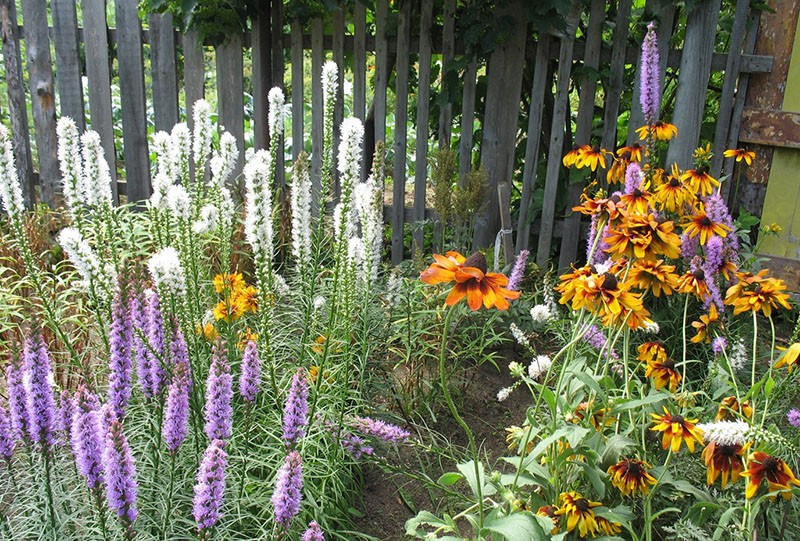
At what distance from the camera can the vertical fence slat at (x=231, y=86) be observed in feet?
16.6

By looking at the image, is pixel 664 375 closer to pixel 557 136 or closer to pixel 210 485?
pixel 210 485

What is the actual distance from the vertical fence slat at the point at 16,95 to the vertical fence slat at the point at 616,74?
4.20 meters

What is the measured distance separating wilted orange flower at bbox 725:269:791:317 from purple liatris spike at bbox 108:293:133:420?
180 cm

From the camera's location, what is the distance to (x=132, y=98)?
17.8ft

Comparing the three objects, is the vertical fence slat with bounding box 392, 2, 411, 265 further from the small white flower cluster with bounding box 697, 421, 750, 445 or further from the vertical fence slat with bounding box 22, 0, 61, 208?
the small white flower cluster with bounding box 697, 421, 750, 445

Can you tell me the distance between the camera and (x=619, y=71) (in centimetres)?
428

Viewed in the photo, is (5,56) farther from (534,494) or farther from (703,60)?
(534,494)

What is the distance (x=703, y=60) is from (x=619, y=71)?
446 mm

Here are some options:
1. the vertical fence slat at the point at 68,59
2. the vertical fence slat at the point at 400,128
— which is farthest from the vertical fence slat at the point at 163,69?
the vertical fence slat at the point at 400,128

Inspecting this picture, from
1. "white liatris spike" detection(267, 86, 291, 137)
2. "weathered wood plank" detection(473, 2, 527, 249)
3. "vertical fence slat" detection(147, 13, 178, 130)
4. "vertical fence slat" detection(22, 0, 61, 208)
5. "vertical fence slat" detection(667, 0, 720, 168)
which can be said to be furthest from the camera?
"vertical fence slat" detection(22, 0, 61, 208)

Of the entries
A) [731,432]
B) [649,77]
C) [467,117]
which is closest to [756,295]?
[731,432]

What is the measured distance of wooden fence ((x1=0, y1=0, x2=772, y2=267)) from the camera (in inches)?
166

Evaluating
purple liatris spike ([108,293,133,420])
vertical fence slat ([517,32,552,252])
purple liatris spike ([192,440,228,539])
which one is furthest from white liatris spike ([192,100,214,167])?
vertical fence slat ([517,32,552,252])

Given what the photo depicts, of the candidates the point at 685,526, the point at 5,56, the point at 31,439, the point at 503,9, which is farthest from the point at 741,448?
the point at 5,56
